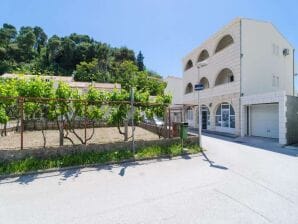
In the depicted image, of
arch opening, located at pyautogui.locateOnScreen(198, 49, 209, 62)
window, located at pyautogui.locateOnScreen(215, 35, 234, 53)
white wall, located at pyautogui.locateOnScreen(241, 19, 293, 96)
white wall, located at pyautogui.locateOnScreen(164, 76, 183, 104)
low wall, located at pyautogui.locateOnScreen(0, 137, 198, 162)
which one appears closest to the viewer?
low wall, located at pyautogui.locateOnScreen(0, 137, 198, 162)

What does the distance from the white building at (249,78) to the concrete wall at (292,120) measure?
2.5 inches

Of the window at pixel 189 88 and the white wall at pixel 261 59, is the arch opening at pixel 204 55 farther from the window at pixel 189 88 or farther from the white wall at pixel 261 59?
the white wall at pixel 261 59

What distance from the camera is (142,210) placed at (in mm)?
4535

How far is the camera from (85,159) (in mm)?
8312

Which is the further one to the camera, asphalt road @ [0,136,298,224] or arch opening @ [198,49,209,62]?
arch opening @ [198,49,209,62]

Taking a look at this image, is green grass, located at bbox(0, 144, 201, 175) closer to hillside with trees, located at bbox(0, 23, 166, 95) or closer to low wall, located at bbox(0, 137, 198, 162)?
low wall, located at bbox(0, 137, 198, 162)

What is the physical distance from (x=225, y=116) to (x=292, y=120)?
694 centimetres

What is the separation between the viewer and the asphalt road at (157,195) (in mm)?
4262

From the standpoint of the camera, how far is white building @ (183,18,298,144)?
16.4m

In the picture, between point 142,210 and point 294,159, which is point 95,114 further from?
point 294,159

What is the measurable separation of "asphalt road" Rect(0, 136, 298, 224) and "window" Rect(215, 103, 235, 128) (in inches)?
444

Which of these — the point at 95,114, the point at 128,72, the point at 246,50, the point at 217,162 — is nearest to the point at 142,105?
the point at 95,114

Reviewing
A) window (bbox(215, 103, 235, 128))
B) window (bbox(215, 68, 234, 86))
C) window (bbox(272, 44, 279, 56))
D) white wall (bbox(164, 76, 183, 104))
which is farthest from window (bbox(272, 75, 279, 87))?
white wall (bbox(164, 76, 183, 104))

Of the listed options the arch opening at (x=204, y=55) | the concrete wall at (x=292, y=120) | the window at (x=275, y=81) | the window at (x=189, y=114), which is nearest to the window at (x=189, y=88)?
the window at (x=189, y=114)
